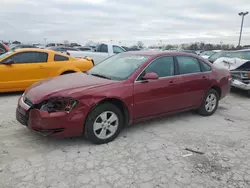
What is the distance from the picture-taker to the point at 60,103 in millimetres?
3543

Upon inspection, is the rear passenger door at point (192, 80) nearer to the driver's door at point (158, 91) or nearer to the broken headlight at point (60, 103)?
the driver's door at point (158, 91)

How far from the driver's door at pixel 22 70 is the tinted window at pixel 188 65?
175 inches

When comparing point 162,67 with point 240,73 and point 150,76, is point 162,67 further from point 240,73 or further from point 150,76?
point 240,73

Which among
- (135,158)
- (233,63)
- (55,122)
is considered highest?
(233,63)

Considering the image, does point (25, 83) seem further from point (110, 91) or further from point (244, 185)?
point (244, 185)

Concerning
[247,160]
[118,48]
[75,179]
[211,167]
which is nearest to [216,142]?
[247,160]

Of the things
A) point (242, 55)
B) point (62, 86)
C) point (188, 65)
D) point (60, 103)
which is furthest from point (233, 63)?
point (60, 103)

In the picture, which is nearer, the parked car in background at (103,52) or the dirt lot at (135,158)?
the dirt lot at (135,158)

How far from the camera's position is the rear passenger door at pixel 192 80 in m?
4.92

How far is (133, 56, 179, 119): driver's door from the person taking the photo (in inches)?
165

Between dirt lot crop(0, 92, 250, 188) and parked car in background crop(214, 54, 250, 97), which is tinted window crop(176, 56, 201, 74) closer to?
dirt lot crop(0, 92, 250, 188)

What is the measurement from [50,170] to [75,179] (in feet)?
1.34

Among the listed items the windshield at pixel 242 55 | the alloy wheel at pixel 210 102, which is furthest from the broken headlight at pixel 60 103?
the windshield at pixel 242 55

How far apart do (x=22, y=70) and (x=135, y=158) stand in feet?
16.9
